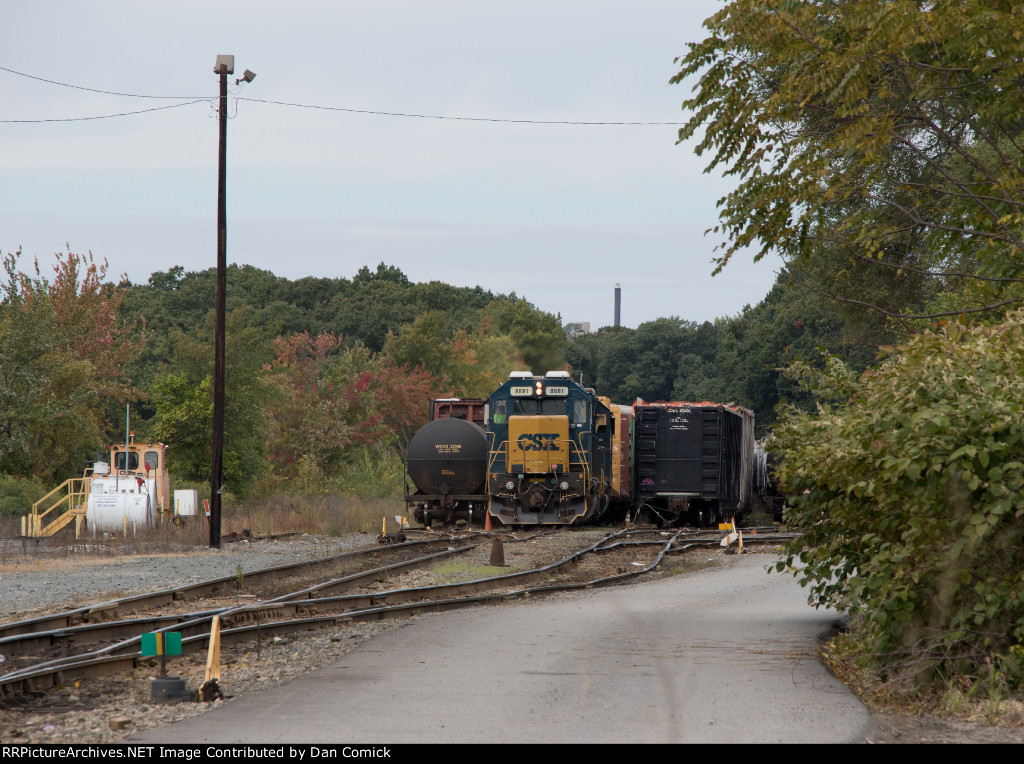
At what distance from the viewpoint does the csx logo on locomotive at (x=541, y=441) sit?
88.8ft

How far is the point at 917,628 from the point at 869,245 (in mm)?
5438

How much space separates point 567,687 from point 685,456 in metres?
21.8

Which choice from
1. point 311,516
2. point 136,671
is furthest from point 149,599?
point 311,516

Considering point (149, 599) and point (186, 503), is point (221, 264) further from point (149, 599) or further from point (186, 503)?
point (149, 599)

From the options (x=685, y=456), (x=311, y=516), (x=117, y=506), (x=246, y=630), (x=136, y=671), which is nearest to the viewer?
(x=136, y=671)

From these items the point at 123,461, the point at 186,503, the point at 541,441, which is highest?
the point at 541,441

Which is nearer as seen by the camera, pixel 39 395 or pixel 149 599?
pixel 149 599

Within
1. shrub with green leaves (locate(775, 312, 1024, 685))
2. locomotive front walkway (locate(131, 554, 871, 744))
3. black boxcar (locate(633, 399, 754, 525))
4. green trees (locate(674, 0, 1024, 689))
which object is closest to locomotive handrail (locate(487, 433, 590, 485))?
black boxcar (locate(633, 399, 754, 525))

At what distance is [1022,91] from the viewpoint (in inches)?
458

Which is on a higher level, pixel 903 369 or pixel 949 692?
pixel 903 369

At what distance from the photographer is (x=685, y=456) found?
97.8ft

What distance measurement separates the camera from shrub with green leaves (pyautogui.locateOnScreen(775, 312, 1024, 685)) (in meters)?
7.52

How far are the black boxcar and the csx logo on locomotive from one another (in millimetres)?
4124

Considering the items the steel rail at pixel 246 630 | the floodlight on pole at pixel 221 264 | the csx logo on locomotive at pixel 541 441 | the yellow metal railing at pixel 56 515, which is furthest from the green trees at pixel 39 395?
the steel rail at pixel 246 630
